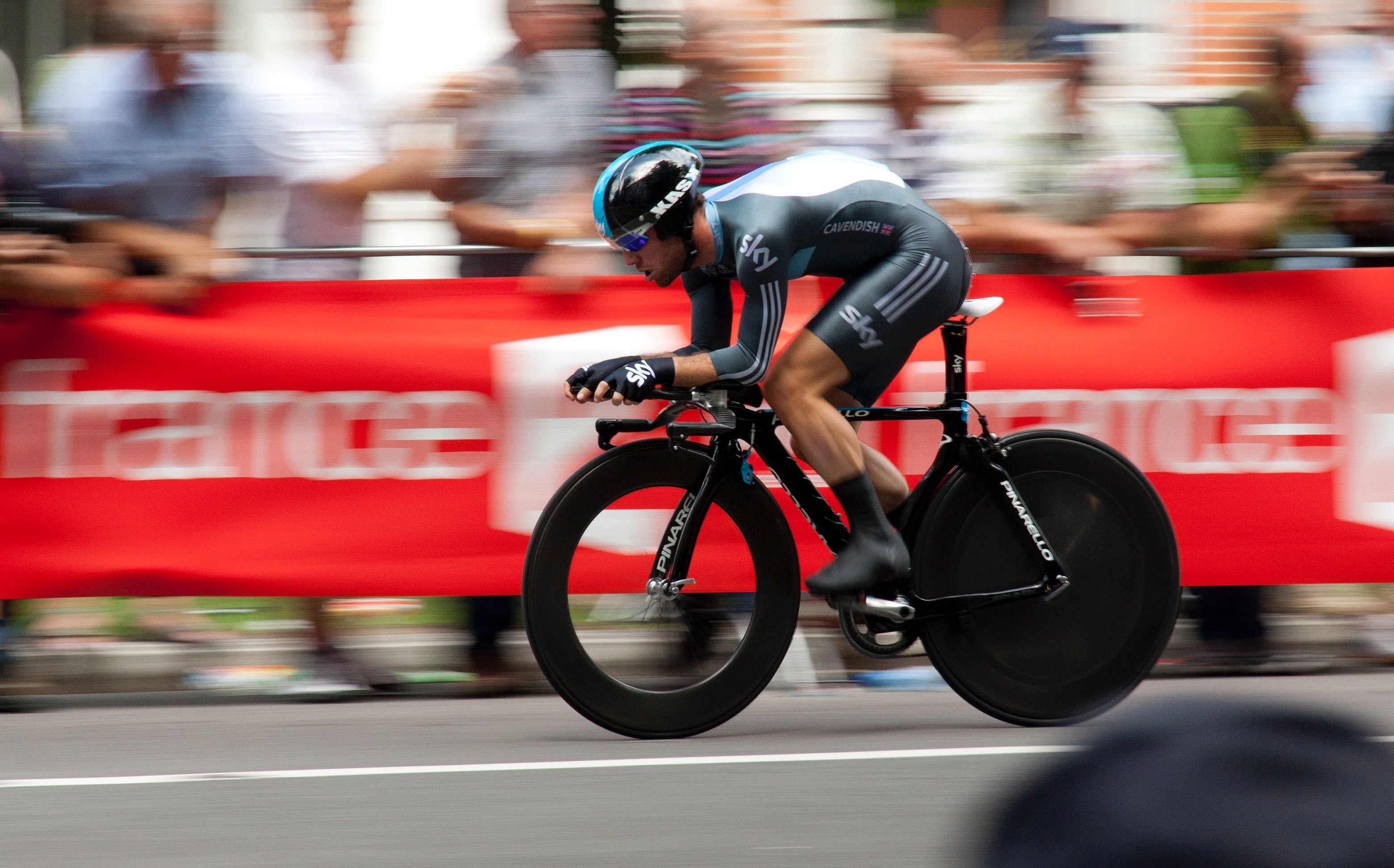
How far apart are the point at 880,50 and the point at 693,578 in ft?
8.82

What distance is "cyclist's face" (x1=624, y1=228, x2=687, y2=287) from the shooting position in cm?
469

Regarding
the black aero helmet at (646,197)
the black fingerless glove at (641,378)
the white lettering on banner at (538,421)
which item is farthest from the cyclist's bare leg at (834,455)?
the white lettering on banner at (538,421)

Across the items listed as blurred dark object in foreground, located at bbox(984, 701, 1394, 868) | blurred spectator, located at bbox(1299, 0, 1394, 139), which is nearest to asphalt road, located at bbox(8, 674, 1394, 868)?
blurred dark object in foreground, located at bbox(984, 701, 1394, 868)

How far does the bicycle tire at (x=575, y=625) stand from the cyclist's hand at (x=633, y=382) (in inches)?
11.7

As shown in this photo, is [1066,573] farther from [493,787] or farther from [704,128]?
[704,128]

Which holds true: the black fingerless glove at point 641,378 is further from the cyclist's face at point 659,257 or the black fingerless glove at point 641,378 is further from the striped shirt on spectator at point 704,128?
the striped shirt on spectator at point 704,128

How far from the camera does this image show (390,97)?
6.35 metres

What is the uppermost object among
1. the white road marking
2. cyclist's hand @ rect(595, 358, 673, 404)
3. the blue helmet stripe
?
the blue helmet stripe

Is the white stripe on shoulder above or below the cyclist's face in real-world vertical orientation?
above

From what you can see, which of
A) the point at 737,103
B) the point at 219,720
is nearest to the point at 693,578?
the point at 219,720

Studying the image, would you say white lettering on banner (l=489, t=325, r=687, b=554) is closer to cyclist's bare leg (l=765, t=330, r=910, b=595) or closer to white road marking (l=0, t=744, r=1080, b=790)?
cyclist's bare leg (l=765, t=330, r=910, b=595)

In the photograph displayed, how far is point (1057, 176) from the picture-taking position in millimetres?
6395

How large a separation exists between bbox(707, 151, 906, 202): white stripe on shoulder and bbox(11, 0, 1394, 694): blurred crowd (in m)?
1.49

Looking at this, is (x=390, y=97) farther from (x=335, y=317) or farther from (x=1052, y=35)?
(x=1052, y=35)
